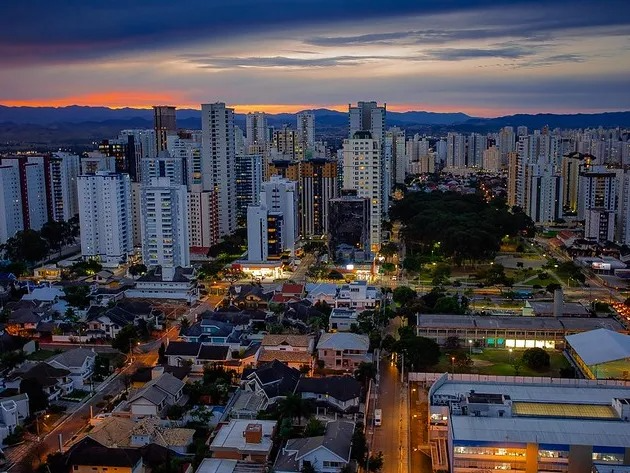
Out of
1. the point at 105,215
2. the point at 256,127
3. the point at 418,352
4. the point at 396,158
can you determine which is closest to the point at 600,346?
the point at 418,352

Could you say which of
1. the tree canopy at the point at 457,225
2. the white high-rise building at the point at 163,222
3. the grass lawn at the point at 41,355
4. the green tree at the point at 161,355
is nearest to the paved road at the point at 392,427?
the green tree at the point at 161,355

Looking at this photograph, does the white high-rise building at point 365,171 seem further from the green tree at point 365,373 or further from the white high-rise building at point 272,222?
the green tree at point 365,373

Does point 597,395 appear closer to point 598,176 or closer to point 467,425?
point 467,425

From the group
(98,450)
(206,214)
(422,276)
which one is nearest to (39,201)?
(206,214)

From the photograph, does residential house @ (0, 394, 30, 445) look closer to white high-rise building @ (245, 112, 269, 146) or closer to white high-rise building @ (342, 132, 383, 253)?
white high-rise building @ (342, 132, 383, 253)

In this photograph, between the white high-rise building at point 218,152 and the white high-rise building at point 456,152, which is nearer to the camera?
the white high-rise building at point 218,152

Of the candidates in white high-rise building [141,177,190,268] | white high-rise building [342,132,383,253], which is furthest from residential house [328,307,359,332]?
white high-rise building [342,132,383,253]

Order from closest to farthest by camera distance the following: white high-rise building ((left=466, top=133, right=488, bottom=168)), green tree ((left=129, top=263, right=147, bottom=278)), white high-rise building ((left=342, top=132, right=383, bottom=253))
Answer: green tree ((left=129, top=263, right=147, bottom=278)) < white high-rise building ((left=342, top=132, right=383, bottom=253)) < white high-rise building ((left=466, top=133, right=488, bottom=168))
